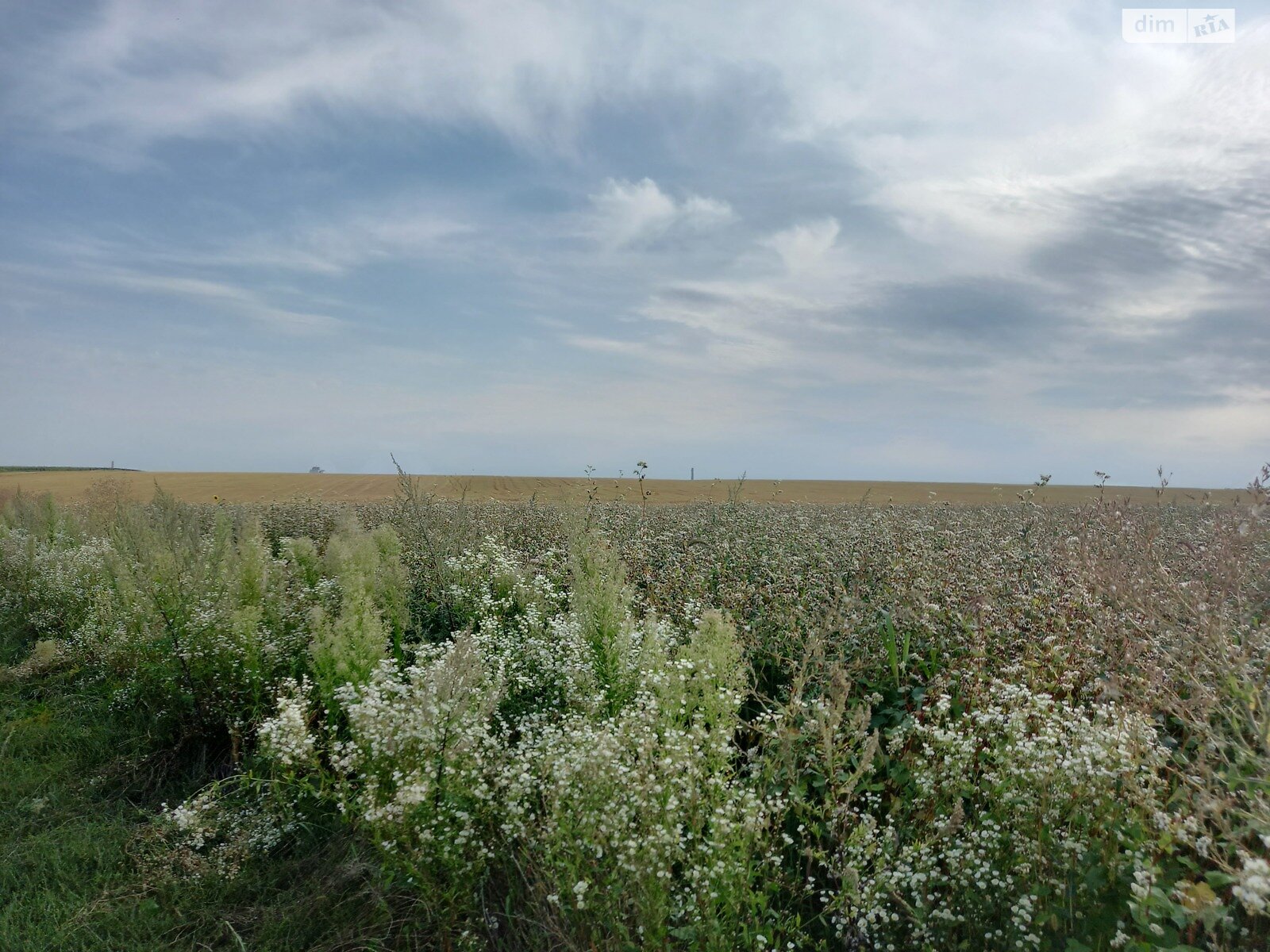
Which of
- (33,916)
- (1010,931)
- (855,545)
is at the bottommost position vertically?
(33,916)

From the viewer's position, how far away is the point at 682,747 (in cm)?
344

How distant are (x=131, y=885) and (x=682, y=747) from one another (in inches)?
136

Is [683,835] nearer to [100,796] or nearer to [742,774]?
[742,774]

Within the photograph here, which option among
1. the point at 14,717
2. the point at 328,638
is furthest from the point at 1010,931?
the point at 14,717

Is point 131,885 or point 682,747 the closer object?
point 682,747

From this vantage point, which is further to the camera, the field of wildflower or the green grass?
the green grass

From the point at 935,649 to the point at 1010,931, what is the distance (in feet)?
7.90

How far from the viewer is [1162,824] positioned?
2.62 m

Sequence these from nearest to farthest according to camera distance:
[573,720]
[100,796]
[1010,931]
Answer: [1010,931], [573,720], [100,796]

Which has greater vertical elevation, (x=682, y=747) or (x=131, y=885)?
(x=682, y=747)

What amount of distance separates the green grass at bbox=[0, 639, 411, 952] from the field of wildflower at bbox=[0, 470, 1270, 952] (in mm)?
26

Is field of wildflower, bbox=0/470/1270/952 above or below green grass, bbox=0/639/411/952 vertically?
above

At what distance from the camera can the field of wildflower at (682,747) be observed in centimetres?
291

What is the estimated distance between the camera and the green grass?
3988mm
